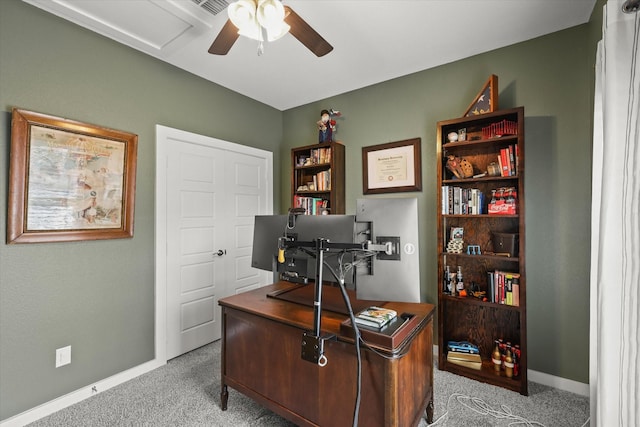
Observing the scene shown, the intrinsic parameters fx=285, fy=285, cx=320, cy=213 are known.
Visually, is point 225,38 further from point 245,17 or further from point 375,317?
point 375,317

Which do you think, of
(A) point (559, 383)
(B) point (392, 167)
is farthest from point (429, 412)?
(B) point (392, 167)

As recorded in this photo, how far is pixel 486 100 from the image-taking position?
7.69ft

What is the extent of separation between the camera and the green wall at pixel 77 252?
1.84 meters

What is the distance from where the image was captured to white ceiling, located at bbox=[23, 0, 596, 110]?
6.46ft

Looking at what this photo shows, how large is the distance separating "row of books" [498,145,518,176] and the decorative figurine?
1755 millimetres

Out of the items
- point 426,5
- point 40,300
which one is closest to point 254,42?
point 426,5

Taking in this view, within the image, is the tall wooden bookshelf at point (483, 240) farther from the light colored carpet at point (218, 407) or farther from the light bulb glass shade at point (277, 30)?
the light bulb glass shade at point (277, 30)

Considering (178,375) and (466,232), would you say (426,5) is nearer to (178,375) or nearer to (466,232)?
(466,232)

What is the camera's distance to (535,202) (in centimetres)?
231

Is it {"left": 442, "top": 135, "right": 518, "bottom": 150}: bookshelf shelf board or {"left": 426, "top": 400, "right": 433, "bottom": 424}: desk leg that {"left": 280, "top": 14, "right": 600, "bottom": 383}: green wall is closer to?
{"left": 442, "top": 135, "right": 518, "bottom": 150}: bookshelf shelf board

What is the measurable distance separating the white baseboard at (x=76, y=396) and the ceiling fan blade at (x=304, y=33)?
2.86 m

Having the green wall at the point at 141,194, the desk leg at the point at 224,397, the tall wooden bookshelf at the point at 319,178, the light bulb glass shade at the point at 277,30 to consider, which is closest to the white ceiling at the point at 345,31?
the green wall at the point at 141,194

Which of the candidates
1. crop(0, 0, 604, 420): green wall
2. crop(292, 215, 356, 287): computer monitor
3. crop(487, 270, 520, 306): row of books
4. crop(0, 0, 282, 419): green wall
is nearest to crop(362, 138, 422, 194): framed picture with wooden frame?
crop(0, 0, 604, 420): green wall

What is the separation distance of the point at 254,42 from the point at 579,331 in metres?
3.43
